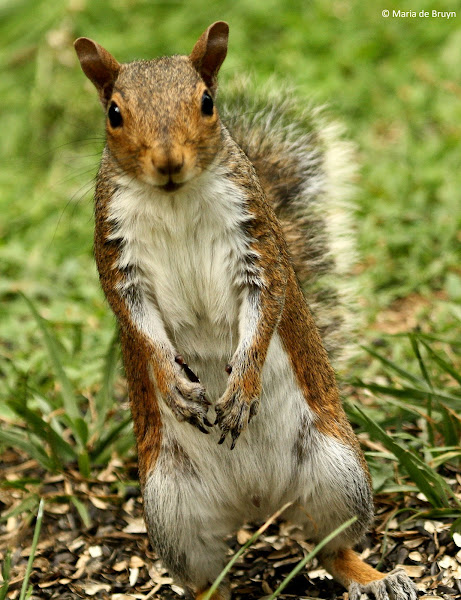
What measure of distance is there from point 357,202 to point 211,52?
2.46 metres

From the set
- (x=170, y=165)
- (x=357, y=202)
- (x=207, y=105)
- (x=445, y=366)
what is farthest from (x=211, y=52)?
(x=357, y=202)

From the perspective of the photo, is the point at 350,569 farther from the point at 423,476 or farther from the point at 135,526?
the point at 135,526

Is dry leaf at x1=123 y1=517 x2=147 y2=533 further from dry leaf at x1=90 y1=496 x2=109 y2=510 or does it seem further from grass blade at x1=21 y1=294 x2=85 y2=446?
grass blade at x1=21 y1=294 x2=85 y2=446

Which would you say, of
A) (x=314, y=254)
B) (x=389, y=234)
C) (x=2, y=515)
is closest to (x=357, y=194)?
(x=389, y=234)

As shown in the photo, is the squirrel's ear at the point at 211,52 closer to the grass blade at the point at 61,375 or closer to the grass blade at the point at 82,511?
the grass blade at the point at 61,375

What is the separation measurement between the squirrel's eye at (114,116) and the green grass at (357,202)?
1.73 feet

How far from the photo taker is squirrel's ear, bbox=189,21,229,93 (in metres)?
2.61

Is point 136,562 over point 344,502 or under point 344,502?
under

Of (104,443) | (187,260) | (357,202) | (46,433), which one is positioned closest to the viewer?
(187,260)

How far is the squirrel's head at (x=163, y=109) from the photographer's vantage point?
2.33 metres

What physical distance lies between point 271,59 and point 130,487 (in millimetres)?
3486

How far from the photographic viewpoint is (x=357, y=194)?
5012 mm

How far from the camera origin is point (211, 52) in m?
2.63

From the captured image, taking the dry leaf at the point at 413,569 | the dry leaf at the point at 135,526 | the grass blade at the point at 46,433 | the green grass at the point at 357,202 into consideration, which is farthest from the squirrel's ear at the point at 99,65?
the dry leaf at the point at 413,569
